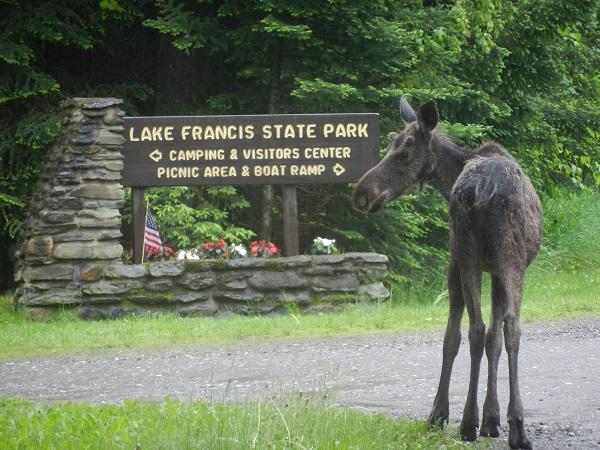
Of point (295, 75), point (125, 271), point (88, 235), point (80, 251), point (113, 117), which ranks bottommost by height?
point (125, 271)

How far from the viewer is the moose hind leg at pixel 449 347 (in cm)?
653

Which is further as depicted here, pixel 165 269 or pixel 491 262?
pixel 165 269

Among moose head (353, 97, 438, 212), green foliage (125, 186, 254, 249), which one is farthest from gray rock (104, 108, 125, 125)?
moose head (353, 97, 438, 212)

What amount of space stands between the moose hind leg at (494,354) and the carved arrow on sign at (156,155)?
8886mm

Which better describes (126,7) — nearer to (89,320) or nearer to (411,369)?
(89,320)

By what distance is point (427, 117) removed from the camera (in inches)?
271

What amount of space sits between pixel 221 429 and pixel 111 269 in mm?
8380

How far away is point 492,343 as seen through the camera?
6.19 metres

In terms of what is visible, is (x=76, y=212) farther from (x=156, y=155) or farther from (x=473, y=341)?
(x=473, y=341)

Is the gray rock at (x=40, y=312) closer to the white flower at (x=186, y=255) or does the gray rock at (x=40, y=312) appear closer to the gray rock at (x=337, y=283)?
the white flower at (x=186, y=255)

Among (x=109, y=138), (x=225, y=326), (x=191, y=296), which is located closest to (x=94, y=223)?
(x=109, y=138)

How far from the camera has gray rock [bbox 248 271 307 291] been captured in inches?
555

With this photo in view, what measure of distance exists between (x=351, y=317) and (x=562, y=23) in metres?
7.56

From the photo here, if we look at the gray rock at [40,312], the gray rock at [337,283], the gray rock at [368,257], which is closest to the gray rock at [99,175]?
the gray rock at [40,312]
